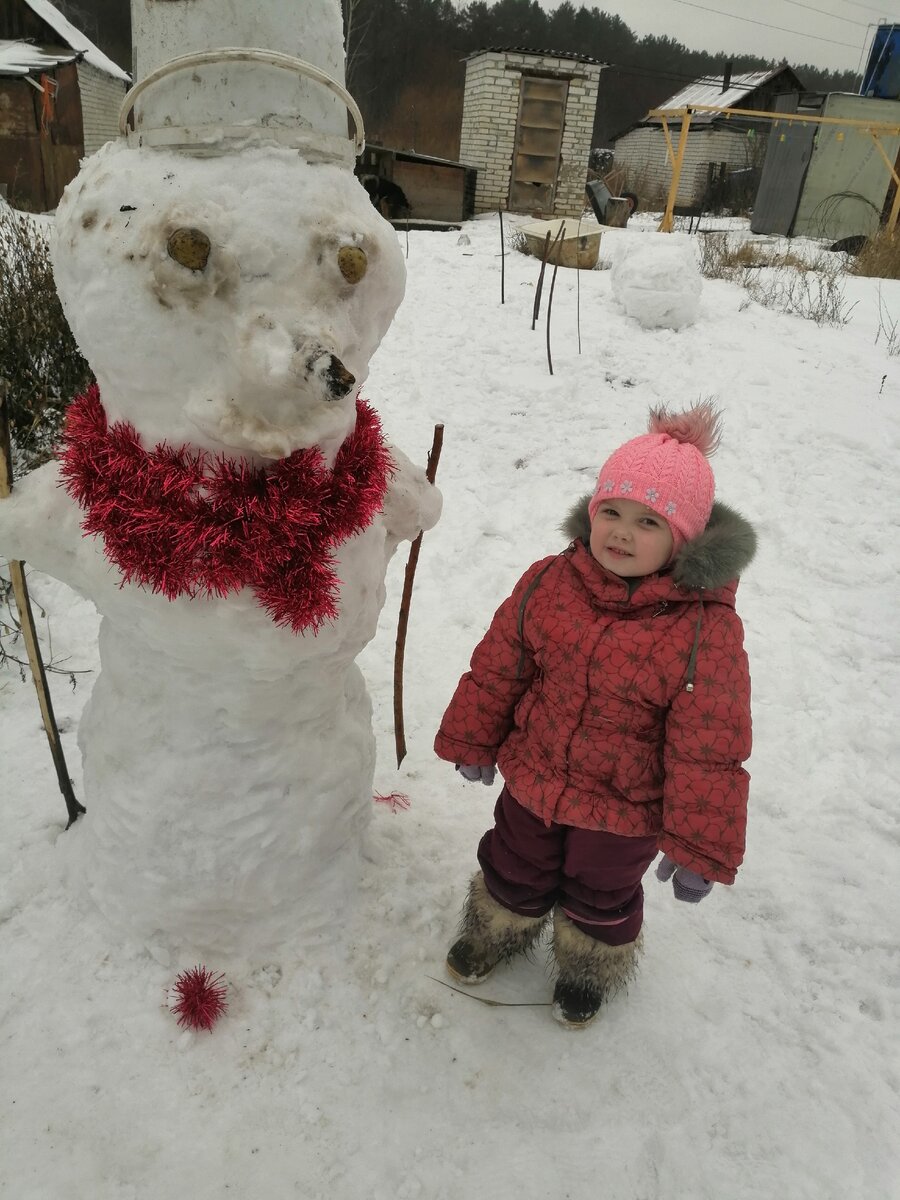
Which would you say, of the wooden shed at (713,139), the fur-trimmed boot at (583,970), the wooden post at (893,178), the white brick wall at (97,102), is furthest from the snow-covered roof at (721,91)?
the fur-trimmed boot at (583,970)

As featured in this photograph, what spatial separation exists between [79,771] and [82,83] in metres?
15.9

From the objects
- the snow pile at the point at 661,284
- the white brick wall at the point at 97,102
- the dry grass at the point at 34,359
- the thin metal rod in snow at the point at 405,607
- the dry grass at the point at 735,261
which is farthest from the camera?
the white brick wall at the point at 97,102

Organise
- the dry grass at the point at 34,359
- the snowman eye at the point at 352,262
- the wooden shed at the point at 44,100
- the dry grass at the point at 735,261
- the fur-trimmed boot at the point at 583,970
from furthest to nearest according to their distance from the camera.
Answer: the wooden shed at the point at 44,100, the dry grass at the point at 735,261, the dry grass at the point at 34,359, the fur-trimmed boot at the point at 583,970, the snowman eye at the point at 352,262

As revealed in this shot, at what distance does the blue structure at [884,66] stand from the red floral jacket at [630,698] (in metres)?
16.6

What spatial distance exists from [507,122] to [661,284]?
9628 millimetres

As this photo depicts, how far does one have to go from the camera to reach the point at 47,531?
1.53 meters

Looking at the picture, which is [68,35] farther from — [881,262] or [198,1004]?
[198,1004]

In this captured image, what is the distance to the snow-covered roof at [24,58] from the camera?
35.9 ft

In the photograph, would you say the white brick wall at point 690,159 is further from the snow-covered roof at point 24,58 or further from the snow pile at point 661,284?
the snow pile at point 661,284

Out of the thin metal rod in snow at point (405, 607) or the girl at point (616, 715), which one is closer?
the girl at point (616, 715)

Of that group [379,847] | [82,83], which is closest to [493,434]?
[379,847]

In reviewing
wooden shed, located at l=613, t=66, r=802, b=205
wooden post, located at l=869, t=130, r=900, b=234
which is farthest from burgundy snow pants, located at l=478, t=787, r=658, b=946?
wooden shed, located at l=613, t=66, r=802, b=205

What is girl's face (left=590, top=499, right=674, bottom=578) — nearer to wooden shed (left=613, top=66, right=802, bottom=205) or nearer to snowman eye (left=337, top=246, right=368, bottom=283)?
snowman eye (left=337, top=246, right=368, bottom=283)

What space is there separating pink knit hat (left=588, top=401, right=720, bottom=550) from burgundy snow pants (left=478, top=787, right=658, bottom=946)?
0.73 m
